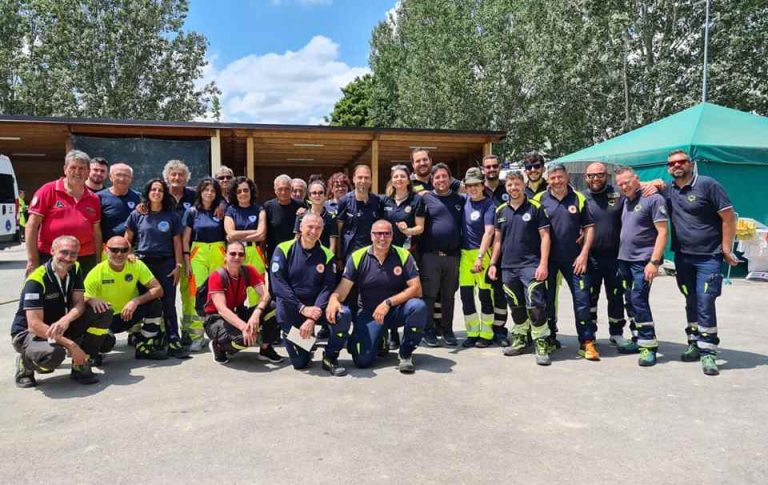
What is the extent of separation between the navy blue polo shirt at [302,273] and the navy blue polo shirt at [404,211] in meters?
0.96

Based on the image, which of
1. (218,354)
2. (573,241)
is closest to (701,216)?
(573,241)

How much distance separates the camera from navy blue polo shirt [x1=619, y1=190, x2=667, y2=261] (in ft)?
14.8

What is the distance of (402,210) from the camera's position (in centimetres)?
509

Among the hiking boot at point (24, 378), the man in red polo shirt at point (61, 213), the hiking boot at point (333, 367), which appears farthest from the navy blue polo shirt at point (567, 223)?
the hiking boot at point (24, 378)

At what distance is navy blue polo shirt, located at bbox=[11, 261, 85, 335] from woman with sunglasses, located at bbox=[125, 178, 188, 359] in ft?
2.32

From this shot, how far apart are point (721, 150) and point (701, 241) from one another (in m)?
6.59

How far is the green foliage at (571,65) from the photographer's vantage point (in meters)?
20.3

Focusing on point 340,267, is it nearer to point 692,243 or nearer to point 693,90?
point 692,243

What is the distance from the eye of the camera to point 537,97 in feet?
77.2

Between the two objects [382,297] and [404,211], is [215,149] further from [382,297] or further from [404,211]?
[382,297]

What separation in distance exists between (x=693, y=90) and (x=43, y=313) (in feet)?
75.9

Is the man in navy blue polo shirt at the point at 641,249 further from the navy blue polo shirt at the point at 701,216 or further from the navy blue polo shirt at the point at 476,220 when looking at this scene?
the navy blue polo shirt at the point at 476,220

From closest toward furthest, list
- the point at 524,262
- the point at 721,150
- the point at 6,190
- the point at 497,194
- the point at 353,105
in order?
the point at 524,262, the point at 497,194, the point at 721,150, the point at 6,190, the point at 353,105

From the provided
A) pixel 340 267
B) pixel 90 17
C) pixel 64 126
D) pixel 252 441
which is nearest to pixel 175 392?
pixel 252 441
